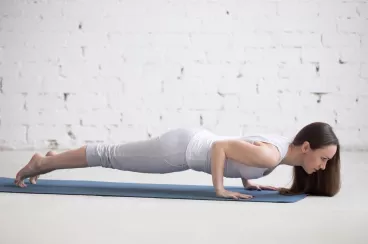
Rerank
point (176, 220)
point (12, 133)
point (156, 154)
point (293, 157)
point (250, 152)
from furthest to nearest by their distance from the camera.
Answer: point (12, 133) → point (156, 154) → point (293, 157) → point (250, 152) → point (176, 220)

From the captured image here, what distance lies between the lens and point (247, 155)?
271 centimetres

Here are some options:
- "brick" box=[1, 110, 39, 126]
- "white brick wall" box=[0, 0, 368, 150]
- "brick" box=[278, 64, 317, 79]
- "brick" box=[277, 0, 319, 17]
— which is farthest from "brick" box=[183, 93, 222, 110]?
"brick" box=[1, 110, 39, 126]

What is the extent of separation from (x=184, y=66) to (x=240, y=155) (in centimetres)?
248

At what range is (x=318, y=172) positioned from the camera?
2885 mm

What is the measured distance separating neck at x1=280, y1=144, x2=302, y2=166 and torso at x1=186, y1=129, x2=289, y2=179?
3 centimetres

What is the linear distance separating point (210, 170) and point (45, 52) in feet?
8.80

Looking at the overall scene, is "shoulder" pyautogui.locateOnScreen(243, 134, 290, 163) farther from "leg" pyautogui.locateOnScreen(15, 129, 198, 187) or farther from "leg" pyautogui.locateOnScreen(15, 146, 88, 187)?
"leg" pyautogui.locateOnScreen(15, 146, 88, 187)

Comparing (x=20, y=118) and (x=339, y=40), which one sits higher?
(x=339, y=40)

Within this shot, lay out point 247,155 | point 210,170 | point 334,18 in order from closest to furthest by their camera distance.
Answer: point 247,155
point 210,170
point 334,18

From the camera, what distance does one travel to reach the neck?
2.80m

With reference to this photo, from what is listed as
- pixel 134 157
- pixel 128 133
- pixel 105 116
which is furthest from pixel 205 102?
pixel 134 157

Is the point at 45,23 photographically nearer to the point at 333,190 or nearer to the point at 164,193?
the point at 164,193

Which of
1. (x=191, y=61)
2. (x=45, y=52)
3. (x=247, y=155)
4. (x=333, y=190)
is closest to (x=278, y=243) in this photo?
(x=247, y=155)

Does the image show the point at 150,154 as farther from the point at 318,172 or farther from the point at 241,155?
the point at 318,172
